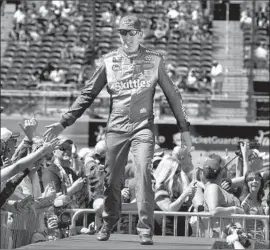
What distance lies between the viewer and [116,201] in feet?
26.9

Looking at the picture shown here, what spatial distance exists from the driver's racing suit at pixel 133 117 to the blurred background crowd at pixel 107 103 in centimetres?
48

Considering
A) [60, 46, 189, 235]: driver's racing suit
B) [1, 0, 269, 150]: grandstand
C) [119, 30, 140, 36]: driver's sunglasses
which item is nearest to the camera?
[60, 46, 189, 235]: driver's racing suit

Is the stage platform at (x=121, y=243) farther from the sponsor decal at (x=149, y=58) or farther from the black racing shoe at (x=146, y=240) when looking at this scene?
the sponsor decal at (x=149, y=58)

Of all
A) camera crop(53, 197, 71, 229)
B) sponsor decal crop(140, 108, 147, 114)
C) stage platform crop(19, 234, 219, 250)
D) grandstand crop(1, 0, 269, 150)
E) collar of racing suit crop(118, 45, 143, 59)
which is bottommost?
stage platform crop(19, 234, 219, 250)

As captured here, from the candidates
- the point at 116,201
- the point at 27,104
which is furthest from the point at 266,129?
the point at 116,201

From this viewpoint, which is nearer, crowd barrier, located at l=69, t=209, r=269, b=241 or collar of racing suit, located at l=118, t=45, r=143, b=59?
collar of racing suit, located at l=118, t=45, r=143, b=59

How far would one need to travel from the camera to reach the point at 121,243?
791 centimetres

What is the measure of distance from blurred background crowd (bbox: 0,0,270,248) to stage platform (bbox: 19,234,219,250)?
29cm

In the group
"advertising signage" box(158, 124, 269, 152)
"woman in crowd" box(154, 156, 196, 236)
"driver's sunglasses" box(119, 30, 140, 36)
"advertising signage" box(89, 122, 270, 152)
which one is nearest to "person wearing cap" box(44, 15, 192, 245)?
"driver's sunglasses" box(119, 30, 140, 36)

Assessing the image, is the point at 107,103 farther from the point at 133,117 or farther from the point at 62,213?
the point at 133,117

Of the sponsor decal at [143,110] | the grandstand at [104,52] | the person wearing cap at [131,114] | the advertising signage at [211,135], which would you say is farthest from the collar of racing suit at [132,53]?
the advertising signage at [211,135]

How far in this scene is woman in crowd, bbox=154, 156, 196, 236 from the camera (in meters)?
10.1

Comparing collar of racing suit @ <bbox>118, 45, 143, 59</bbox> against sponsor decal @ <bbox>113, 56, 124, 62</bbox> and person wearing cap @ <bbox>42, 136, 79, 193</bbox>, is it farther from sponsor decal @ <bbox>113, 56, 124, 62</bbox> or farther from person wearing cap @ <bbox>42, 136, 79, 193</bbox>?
person wearing cap @ <bbox>42, 136, 79, 193</bbox>

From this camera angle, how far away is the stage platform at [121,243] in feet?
24.5
